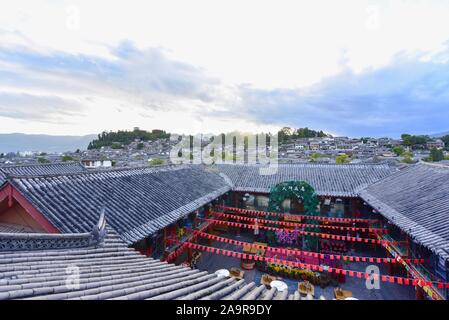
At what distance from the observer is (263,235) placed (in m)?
23.0

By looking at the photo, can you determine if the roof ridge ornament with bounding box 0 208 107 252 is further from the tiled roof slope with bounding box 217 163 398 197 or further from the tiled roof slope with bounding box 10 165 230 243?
the tiled roof slope with bounding box 217 163 398 197

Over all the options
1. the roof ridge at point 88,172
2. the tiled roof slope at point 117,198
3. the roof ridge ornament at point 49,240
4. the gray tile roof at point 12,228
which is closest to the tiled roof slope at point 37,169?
the roof ridge at point 88,172

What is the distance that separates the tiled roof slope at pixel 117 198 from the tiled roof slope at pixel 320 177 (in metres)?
6.84

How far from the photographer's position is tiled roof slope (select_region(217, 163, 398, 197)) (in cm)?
2259

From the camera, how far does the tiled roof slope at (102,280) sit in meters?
4.78

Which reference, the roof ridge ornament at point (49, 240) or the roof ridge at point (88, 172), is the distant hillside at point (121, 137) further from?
the roof ridge ornament at point (49, 240)

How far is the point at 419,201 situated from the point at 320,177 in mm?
10268

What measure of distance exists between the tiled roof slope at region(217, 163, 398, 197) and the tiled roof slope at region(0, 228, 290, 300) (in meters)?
17.3

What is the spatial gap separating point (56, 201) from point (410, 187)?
19.7 m

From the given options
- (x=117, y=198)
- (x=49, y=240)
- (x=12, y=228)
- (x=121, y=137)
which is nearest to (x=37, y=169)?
(x=117, y=198)
